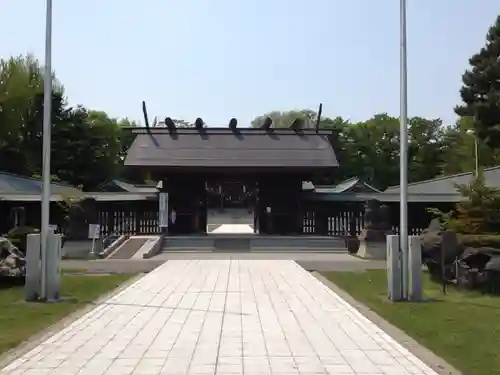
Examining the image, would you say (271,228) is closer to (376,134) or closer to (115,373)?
(115,373)

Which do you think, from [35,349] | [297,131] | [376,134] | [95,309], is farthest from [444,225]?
[376,134]

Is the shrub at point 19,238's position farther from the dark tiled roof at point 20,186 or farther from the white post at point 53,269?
the dark tiled roof at point 20,186

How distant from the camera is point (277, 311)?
34.1ft

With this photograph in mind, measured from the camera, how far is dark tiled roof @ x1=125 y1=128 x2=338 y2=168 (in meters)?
27.4

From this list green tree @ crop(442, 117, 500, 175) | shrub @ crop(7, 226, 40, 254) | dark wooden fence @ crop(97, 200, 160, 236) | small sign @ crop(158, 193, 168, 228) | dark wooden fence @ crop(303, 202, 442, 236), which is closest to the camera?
shrub @ crop(7, 226, 40, 254)

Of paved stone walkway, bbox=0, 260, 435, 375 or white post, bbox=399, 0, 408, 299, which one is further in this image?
white post, bbox=399, 0, 408, 299

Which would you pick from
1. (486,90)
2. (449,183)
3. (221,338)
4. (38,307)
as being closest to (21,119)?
(449,183)

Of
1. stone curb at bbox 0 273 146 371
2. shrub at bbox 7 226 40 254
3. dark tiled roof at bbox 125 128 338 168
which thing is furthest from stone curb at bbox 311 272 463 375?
dark tiled roof at bbox 125 128 338 168

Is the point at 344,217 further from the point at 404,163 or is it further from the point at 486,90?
the point at 404,163

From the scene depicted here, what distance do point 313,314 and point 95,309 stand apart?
3356 millimetres

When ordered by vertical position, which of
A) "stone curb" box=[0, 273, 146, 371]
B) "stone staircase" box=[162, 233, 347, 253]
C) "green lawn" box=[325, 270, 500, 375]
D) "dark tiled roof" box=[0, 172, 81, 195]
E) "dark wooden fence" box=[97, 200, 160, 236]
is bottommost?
"stone curb" box=[0, 273, 146, 371]

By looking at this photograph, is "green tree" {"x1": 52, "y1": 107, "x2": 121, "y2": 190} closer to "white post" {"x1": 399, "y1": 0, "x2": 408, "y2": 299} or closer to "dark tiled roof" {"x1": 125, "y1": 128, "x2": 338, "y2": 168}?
"dark tiled roof" {"x1": 125, "y1": 128, "x2": 338, "y2": 168}

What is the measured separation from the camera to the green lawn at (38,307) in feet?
27.7

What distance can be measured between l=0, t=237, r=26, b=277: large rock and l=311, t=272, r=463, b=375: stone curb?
6414 mm
